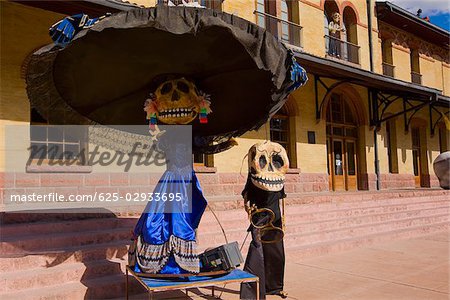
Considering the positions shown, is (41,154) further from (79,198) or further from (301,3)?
(301,3)

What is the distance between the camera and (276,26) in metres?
13.7

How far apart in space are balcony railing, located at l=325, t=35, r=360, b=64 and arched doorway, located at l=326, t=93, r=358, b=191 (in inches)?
58.8

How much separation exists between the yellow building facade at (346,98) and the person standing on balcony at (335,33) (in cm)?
7

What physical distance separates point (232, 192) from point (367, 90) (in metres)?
7.87

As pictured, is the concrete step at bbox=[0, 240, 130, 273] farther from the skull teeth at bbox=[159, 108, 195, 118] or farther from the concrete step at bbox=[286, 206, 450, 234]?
the concrete step at bbox=[286, 206, 450, 234]

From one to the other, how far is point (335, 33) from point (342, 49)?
650 mm

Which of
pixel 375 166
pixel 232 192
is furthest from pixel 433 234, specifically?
pixel 375 166

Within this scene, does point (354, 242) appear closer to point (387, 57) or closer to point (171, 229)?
point (171, 229)

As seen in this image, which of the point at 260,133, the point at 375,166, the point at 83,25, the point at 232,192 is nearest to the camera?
the point at 83,25

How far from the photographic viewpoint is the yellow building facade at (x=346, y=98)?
1180 centimetres

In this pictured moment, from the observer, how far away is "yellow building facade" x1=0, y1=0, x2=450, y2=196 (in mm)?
11797

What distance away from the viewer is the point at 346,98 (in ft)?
53.0

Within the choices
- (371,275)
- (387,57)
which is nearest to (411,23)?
(387,57)

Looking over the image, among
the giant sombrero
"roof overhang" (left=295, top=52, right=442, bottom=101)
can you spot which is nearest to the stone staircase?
the giant sombrero
